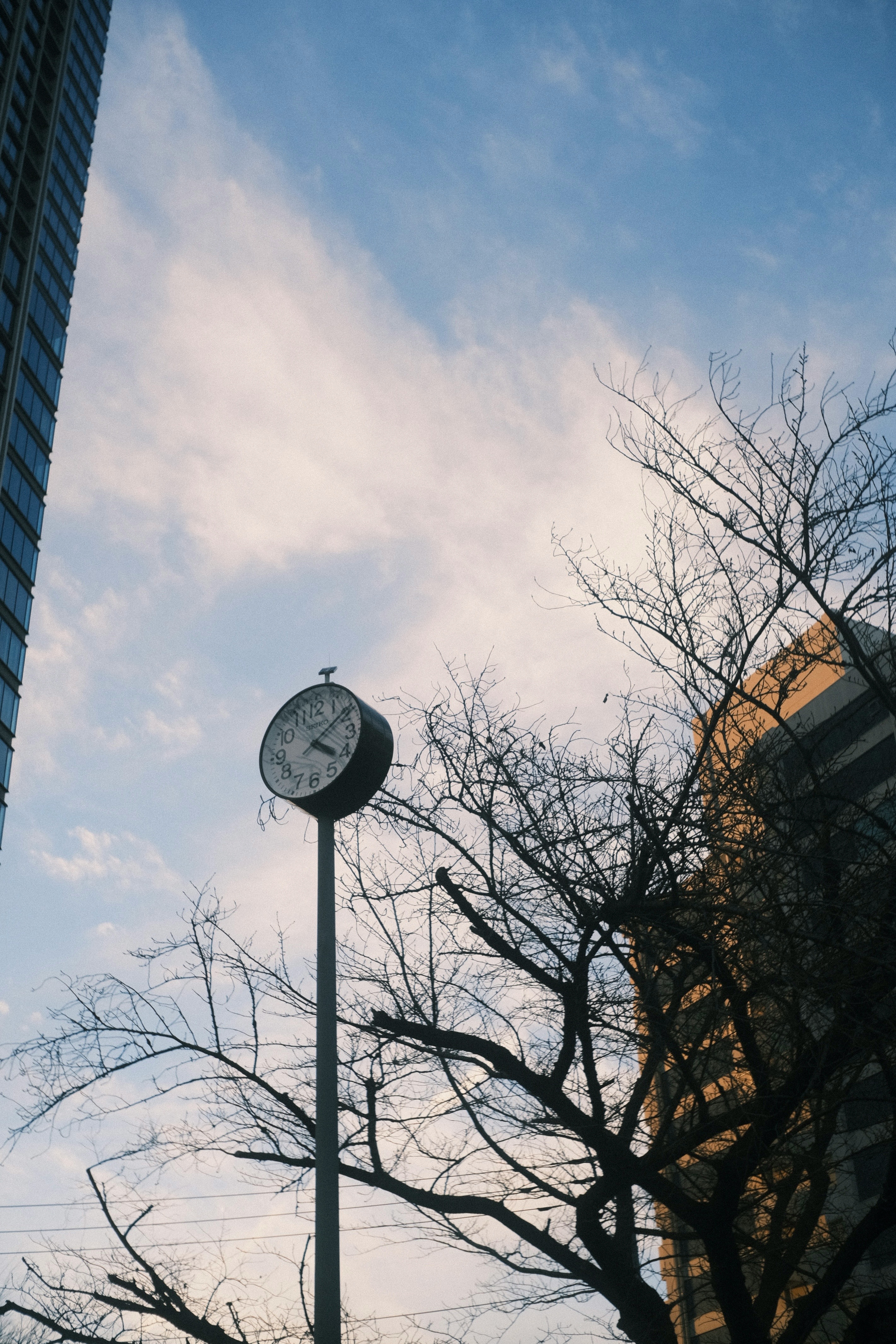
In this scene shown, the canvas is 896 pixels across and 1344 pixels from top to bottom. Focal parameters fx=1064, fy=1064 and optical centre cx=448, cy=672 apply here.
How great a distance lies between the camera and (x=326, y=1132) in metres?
5.32

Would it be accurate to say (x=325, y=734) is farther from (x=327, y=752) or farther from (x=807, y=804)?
(x=807, y=804)

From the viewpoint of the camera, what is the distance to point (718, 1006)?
21.4 feet

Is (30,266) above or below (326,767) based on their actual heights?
above

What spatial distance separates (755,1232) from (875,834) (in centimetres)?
344

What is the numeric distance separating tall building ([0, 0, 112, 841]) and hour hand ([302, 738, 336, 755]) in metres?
43.2

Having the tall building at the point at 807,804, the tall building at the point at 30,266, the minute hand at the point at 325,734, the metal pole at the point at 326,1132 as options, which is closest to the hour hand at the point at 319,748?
the minute hand at the point at 325,734

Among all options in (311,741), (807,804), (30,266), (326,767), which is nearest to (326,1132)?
(326,767)

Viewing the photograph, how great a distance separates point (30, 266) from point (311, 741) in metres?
51.8

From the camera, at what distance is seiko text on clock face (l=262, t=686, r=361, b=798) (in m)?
6.63

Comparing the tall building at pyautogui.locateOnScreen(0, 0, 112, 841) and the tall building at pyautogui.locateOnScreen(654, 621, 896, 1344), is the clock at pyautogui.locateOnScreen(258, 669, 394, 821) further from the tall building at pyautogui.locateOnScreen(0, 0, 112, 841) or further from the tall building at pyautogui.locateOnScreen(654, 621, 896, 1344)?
the tall building at pyautogui.locateOnScreen(0, 0, 112, 841)

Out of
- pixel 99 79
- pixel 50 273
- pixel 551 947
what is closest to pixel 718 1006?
pixel 551 947

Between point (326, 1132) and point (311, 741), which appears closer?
point (326, 1132)

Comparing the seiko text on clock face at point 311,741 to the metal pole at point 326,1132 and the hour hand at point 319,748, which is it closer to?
the hour hand at point 319,748

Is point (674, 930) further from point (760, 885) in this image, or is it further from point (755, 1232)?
point (755, 1232)
